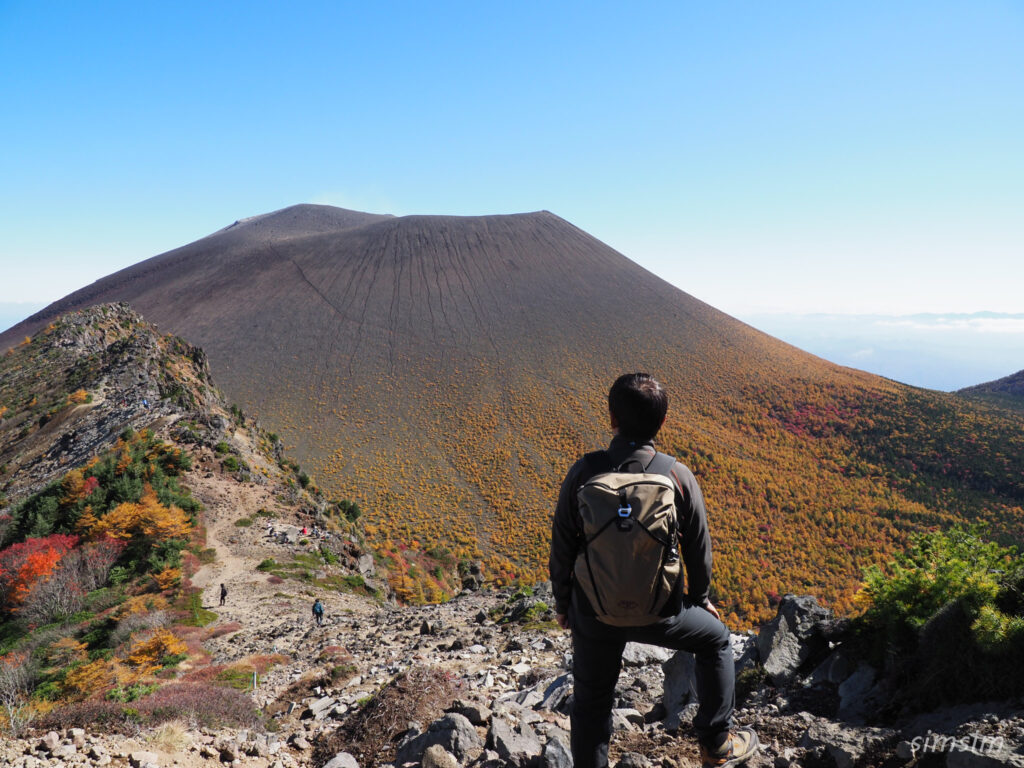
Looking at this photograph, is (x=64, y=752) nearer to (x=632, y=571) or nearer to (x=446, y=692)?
(x=446, y=692)

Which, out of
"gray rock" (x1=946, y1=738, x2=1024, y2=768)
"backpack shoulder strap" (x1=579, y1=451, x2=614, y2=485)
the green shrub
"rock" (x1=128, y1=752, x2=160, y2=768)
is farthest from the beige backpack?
"rock" (x1=128, y1=752, x2=160, y2=768)

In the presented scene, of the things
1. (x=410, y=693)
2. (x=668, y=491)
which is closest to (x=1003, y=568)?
(x=668, y=491)

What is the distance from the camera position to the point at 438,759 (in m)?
3.75

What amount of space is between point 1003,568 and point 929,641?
1021 millimetres

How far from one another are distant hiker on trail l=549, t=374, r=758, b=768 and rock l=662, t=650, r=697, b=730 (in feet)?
4.47

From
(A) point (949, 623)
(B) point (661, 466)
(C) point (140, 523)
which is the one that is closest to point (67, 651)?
(C) point (140, 523)

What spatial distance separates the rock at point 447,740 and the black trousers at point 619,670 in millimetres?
→ 1671

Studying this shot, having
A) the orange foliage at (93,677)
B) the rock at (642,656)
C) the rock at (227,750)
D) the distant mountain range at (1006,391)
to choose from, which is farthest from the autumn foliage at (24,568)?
the distant mountain range at (1006,391)

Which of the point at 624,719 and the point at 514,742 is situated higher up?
the point at 514,742

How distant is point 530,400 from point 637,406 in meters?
48.1

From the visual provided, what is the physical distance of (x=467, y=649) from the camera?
8.52 meters

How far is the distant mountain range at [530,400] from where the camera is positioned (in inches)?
1257

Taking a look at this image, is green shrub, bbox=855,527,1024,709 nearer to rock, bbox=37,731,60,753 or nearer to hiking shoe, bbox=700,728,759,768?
hiking shoe, bbox=700,728,759,768

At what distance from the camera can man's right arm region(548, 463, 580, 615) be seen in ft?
8.19
